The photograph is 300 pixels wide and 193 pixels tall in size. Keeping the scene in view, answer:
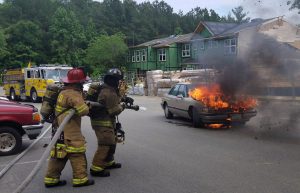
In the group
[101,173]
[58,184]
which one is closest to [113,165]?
[101,173]

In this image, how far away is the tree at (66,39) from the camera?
73.9 m

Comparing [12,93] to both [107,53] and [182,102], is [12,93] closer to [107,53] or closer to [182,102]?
[182,102]

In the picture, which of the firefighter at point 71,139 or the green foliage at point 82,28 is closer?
the firefighter at point 71,139

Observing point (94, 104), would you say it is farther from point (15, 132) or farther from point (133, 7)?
point (133, 7)

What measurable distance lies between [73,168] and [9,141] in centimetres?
351

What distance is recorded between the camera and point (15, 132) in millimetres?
9031

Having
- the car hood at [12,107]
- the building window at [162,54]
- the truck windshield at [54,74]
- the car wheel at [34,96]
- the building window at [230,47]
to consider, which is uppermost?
the building window at [162,54]

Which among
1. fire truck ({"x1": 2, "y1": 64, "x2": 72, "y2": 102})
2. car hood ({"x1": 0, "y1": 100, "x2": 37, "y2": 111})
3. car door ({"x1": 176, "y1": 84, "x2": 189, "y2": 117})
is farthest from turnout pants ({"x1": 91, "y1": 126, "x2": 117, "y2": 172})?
fire truck ({"x1": 2, "y1": 64, "x2": 72, "y2": 102})

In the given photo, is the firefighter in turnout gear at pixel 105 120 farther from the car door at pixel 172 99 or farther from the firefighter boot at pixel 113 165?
the car door at pixel 172 99

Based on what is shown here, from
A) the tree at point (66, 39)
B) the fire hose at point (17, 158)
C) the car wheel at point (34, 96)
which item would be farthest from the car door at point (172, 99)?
the tree at point (66, 39)

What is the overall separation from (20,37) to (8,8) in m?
15.9

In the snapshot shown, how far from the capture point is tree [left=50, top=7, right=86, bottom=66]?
73.9 meters

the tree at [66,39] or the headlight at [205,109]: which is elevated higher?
the tree at [66,39]

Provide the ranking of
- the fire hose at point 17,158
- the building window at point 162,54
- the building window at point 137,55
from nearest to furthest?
the fire hose at point 17,158, the building window at point 162,54, the building window at point 137,55
